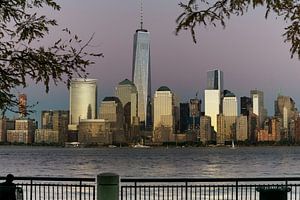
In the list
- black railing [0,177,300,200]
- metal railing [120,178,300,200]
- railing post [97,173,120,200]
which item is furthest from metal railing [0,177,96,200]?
railing post [97,173,120,200]

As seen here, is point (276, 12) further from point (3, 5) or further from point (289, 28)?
point (3, 5)

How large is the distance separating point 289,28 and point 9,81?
328 centimetres

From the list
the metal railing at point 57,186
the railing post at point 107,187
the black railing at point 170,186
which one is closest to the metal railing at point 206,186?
the black railing at point 170,186

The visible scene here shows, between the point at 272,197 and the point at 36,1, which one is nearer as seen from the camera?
the point at 36,1

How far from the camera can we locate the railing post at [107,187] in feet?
34.4

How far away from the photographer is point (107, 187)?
34.5 feet

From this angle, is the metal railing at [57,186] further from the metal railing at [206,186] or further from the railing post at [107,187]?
the railing post at [107,187]

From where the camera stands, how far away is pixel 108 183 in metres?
10.6

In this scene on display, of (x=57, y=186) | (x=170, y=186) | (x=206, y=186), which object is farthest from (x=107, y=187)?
(x=206, y=186)

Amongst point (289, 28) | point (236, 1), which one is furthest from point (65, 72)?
point (289, 28)

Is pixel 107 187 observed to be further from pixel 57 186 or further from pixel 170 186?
pixel 170 186

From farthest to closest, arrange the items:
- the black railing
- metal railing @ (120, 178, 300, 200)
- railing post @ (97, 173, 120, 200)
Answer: the black railing, metal railing @ (120, 178, 300, 200), railing post @ (97, 173, 120, 200)

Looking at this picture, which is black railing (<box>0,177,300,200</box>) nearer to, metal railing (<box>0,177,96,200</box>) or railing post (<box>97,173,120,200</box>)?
metal railing (<box>0,177,96,200</box>)

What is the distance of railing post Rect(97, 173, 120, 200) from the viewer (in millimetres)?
10492
